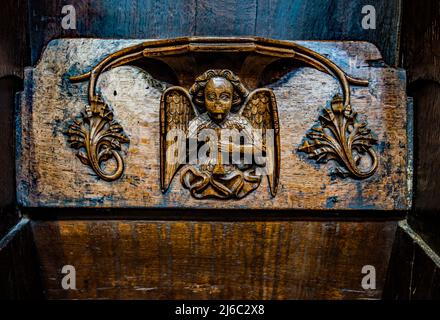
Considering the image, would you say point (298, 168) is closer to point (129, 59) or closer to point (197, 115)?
point (197, 115)

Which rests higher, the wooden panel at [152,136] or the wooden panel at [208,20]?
the wooden panel at [208,20]

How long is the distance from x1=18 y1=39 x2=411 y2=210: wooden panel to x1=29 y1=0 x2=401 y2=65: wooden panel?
5 cm

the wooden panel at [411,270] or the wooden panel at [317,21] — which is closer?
the wooden panel at [411,270]

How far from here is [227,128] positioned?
1090 mm

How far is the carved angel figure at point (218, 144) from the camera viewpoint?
1089mm

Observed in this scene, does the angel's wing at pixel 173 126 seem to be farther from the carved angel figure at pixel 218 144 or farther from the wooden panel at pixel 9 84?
the wooden panel at pixel 9 84

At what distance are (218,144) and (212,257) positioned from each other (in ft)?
0.74

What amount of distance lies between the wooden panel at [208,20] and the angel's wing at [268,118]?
0.46 feet

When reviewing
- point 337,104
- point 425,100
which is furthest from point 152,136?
point 425,100

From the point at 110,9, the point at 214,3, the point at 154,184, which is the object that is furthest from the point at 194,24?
the point at 154,184

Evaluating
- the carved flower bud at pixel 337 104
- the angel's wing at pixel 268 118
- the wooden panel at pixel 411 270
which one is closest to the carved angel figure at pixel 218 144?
the angel's wing at pixel 268 118

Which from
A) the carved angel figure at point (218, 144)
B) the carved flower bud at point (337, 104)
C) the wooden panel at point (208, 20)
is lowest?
the carved angel figure at point (218, 144)

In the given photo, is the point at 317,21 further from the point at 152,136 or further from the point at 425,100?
the point at 152,136

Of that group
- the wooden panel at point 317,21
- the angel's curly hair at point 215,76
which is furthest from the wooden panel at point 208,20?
the angel's curly hair at point 215,76
